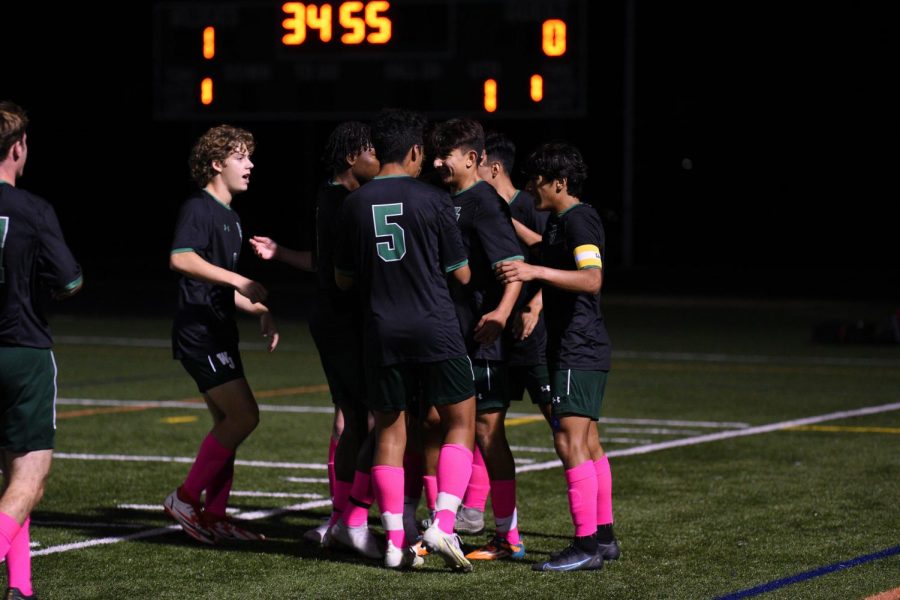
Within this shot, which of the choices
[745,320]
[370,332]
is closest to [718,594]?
[370,332]

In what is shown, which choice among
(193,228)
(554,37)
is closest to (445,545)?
(193,228)

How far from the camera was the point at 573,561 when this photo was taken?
7137 millimetres

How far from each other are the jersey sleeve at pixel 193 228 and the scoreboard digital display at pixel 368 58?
1750cm

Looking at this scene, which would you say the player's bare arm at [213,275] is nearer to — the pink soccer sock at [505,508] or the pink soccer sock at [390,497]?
the pink soccer sock at [390,497]

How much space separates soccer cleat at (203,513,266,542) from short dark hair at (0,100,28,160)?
8.46ft

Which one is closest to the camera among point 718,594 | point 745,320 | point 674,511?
point 718,594

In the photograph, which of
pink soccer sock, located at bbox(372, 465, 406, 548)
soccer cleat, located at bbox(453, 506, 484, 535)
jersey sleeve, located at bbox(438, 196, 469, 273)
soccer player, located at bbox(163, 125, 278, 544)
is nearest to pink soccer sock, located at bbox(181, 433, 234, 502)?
soccer player, located at bbox(163, 125, 278, 544)

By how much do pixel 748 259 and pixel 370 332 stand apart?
5234 cm

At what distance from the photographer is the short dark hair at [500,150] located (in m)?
8.16

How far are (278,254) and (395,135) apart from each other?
1.12m

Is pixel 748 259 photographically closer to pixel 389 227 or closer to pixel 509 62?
pixel 509 62

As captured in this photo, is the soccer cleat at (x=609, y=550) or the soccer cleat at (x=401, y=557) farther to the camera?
the soccer cleat at (x=609, y=550)

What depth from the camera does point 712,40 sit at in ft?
222


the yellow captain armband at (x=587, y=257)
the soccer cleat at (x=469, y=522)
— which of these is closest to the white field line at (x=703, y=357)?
the soccer cleat at (x=469, y=522)
